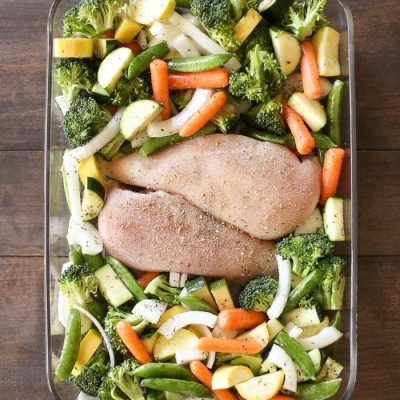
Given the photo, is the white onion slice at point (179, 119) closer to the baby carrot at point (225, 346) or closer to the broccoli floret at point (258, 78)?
the broccoli floret at point (258, 78)

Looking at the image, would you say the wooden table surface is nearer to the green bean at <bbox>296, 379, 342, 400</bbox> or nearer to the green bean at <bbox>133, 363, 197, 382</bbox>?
the green bean at <bbox>296, 379, 342, 400</bbox>

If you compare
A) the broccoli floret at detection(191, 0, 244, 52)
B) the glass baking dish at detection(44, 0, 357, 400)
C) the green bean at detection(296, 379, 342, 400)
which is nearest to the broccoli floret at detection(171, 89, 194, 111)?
the broccoli floret at detection(191, 0, 244, 52)

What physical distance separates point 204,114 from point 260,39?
36 centimetres

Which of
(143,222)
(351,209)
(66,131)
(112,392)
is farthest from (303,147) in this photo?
(112,392)

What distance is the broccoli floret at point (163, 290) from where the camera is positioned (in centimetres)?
252

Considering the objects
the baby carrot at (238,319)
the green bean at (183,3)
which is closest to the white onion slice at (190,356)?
the baby carrot at (238,319)

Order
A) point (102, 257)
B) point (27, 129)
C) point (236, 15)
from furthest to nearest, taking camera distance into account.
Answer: point (27, 129) → point (102, 257) → point (236, 15)

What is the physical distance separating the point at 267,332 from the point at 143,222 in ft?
2.11

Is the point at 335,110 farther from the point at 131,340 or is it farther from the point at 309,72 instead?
the point at 131,340

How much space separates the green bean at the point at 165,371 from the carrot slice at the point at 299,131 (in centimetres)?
96

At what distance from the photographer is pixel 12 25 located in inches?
109

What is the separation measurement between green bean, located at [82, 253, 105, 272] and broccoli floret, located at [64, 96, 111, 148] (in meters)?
0.44

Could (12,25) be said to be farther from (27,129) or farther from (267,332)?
(267,332)

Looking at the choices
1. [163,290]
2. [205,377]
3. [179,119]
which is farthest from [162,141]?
[205,377]
